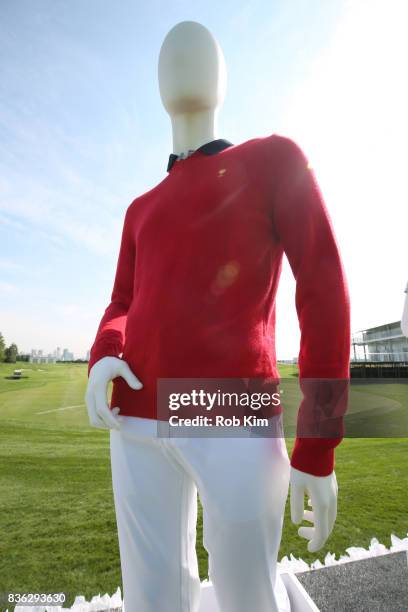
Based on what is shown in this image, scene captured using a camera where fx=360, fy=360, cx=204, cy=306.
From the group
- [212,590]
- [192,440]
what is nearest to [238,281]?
[192,440]

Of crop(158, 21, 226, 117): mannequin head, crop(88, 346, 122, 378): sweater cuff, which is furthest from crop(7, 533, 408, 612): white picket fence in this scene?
crop(158, 21, 226, 117): mannequin head

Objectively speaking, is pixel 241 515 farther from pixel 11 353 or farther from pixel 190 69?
pixel 11 353

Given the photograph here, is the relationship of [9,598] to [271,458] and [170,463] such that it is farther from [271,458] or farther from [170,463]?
[271,458]

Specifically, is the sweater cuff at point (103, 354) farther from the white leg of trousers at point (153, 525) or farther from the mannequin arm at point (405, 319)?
the mannequin arm at point (405, 319)

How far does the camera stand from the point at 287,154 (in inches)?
40.6

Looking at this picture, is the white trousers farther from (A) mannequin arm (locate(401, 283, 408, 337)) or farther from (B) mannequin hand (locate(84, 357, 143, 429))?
(A) mannequin arm (locate(401, 283, 408, 337))

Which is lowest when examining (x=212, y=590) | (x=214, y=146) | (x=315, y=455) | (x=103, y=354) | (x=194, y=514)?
(x=212, y=590)

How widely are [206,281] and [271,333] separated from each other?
25 cm

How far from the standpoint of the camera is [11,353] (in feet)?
172

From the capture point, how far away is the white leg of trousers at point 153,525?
101 centimetres

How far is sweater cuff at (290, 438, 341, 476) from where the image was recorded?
871 millimetres

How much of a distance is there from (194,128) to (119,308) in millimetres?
702

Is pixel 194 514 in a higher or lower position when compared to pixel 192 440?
lower

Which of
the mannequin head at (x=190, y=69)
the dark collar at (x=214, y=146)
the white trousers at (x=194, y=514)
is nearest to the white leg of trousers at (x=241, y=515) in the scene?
the white trousers at (x=194, y=514)
